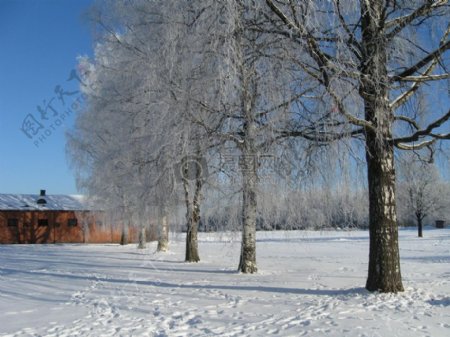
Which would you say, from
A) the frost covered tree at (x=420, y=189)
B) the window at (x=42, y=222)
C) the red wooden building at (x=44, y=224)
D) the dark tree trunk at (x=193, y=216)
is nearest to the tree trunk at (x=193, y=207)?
the dark tree trunk at (x=193, y=216)

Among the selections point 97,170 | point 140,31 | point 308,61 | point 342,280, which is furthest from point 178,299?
point 97,170

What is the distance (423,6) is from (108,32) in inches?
392

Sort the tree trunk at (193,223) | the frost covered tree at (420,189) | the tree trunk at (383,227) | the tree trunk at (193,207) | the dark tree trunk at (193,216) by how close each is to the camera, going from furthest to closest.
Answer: the tree trunk at (193,223) < the dark tree trunk at (193,216) < the tree trunk at (193,207) < the frost covered tree at (420,189) < the tree trunk at (383,227)

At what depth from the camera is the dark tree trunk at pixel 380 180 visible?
748cm

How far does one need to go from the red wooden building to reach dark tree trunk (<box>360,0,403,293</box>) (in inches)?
1057

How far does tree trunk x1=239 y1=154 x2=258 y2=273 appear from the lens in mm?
9234

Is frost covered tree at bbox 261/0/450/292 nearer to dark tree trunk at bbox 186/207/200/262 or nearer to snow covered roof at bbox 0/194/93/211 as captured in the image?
dark tree trunk at bbox 186/207/200/262

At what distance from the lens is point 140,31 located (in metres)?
12.3

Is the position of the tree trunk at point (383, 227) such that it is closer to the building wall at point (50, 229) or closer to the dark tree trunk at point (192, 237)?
the dark tree trunk at point (192, 237)

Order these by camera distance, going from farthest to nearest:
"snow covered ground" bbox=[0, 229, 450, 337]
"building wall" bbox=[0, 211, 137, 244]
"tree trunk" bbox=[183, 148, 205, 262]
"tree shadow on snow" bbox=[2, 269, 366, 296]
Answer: "building wall" bbox=[0, 211, 137, 244] < "tree trunk" bbox=[183, 148, 205, 262] < "tree shadow on snow" bbox=[2, 269, 366, 296] < "snow covered ground" bbox=[0, 229, 450, 337]

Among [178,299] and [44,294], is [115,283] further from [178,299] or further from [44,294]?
[178,299]

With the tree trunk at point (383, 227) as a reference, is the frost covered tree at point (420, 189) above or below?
above

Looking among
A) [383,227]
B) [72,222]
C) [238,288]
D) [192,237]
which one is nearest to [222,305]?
[238,288]

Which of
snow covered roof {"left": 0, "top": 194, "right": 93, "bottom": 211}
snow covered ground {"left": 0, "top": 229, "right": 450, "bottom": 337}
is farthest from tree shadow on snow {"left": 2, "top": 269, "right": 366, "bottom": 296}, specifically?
snow covered roof {"left": 0, "top": 194, "right": 93, "bottom": 211}
